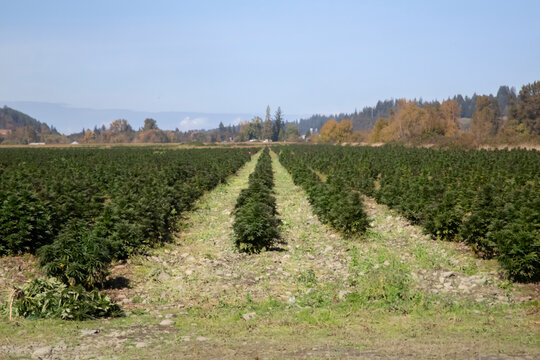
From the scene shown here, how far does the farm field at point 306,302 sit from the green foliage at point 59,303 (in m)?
0.27

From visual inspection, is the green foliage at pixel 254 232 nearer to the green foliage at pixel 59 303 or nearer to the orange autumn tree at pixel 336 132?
the green foliage at pixel 59 303

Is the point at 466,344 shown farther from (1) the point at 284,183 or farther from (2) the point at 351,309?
(1) the point at 284,183

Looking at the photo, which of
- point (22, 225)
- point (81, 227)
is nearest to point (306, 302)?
point (81, 227)

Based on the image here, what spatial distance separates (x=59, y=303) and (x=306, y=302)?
4790mm

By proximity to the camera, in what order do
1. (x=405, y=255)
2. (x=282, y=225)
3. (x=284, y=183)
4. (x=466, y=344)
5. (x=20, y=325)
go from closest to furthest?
(x=466, y=344), (x=20, y=325), (x=405, y=255), (x=282, y=225), (x=284, y=183)

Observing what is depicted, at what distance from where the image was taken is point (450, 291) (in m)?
10.1

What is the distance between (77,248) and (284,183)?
24969mm


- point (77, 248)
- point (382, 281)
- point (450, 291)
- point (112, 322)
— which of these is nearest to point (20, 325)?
point (112, 322)

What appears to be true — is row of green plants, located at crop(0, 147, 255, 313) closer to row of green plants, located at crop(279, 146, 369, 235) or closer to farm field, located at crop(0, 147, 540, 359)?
farm field, located at crop(0, 147, 540, 359)

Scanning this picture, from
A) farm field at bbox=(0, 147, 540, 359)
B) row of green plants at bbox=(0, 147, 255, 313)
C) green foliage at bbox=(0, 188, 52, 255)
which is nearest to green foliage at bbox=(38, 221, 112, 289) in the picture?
row of green plants at bbox=(0, 147, 255, 313)

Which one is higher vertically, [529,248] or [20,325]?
[529,248]

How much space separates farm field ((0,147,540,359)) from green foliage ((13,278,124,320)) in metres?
0.27

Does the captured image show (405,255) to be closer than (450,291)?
No

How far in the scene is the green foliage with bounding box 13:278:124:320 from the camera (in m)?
8.27
